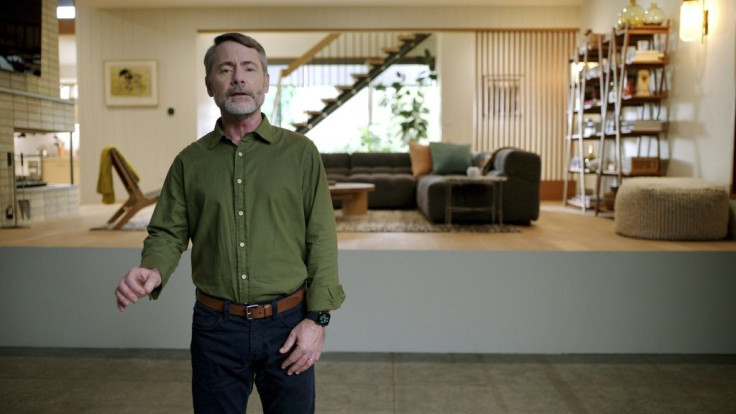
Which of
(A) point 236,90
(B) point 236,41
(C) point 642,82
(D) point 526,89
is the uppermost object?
(D) point 526,89

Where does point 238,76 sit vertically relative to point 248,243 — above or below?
above

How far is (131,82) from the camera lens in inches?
376

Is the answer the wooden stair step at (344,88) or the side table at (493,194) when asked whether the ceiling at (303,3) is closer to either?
the wooden stair step at (344,88)

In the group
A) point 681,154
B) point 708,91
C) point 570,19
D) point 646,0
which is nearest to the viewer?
point 708,91

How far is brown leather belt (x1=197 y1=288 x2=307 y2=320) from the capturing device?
1.52 meters

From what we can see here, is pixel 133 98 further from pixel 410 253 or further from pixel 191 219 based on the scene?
pixel 191 219

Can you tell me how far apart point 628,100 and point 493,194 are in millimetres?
1749

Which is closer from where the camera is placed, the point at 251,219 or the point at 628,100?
the point at 251,219

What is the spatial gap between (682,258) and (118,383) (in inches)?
118

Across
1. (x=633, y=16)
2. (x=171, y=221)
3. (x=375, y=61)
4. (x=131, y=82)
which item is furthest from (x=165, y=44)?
(x=171, y=221)

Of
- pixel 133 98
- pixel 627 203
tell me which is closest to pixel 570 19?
pixel 627 203

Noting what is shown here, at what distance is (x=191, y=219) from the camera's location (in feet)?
5.20

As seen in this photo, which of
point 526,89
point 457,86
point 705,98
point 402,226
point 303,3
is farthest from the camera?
point 457,86

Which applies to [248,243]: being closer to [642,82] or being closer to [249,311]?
[249,311]
